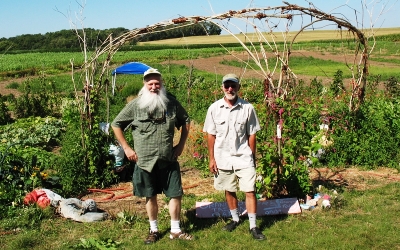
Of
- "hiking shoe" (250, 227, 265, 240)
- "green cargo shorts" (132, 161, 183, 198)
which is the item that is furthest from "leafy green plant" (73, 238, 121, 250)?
"hiking shoe" (250, 227, 265, 240)

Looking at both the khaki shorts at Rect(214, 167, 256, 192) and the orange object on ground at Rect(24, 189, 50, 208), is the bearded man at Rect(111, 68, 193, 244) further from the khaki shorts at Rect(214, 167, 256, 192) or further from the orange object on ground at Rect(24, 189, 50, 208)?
the orange object on ground at Rect(24, 189, 50, 208)

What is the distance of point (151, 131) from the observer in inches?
180

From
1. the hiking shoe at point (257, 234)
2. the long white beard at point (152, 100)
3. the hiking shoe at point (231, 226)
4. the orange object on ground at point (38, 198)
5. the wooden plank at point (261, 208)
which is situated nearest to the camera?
the long white beard at point (152, 100)

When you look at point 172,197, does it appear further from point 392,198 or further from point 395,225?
point 392,198

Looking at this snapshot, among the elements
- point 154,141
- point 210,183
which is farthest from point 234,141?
point 210,183

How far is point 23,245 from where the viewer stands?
471 cm

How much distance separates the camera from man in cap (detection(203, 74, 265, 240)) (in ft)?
15.5

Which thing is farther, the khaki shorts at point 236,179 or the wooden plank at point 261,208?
the wooden plank at point 261,208

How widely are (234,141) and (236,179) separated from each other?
→ 491 millimetres

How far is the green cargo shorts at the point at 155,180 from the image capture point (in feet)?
15.2

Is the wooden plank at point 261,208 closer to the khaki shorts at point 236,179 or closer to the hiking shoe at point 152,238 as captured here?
the khaki shorts at point 236,179

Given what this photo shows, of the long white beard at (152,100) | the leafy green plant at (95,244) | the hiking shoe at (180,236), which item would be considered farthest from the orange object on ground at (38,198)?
the long white beard at (152,100)

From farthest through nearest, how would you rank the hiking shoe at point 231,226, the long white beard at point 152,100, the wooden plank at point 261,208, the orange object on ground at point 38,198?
the orange object on ground at point 38,198
the wooden plank at point 261,208
the hiking shoe at point 231,226
the long white beard at point 152,100

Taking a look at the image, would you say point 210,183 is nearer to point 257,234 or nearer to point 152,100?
point 257,234
